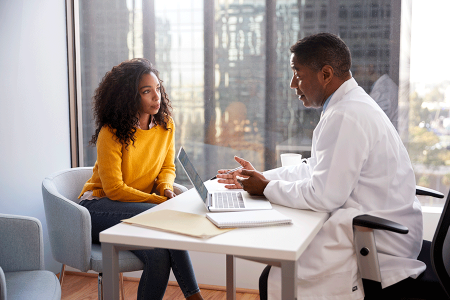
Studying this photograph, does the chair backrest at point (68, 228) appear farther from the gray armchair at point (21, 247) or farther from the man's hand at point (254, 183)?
the man's hand at point (254, 183)

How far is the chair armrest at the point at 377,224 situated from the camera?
131 cm

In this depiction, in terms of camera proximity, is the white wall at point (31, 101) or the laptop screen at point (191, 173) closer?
the laptop screen at point (191, 173)

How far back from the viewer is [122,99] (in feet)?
7.41

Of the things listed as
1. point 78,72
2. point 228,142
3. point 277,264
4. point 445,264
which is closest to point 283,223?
point 277,264

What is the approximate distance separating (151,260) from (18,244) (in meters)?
0.54

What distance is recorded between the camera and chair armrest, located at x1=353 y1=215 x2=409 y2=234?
1.31m

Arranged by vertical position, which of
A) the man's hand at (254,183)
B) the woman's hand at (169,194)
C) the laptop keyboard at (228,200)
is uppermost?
the man's hand at (254,183)

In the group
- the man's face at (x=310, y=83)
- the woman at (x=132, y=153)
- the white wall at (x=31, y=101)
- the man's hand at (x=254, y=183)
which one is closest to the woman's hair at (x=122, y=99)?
the woman at (x=132, y=153)

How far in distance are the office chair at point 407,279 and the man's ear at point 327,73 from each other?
0.60m

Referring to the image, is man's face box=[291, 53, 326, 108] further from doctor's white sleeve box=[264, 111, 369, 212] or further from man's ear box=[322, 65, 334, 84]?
doctor's white sleeve box=[264, 111, 369, 212]

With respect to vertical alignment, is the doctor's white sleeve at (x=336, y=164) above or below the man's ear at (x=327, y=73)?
below

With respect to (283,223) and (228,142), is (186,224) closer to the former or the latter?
(283,223)

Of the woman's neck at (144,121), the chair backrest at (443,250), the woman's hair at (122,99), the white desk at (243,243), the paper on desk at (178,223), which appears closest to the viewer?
the white desk at (243,243)

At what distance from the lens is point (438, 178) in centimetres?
266
